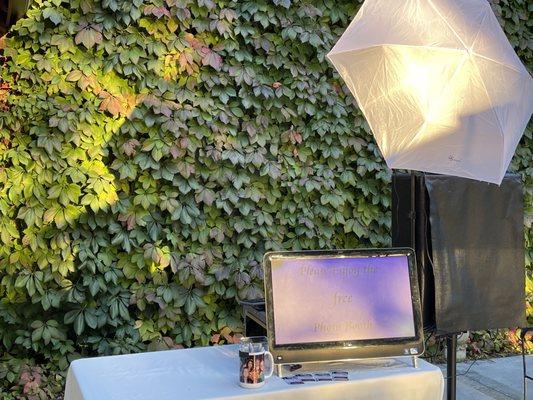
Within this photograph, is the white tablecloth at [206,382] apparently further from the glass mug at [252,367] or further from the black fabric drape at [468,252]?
the black fabric drape at [468,252]

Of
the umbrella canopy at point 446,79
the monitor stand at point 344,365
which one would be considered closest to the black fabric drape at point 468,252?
the umbrella canopy at point 446,79

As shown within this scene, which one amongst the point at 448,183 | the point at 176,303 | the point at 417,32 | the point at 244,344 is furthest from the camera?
the point at 176,303

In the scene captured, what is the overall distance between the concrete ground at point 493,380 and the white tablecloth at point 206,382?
201 centimetres

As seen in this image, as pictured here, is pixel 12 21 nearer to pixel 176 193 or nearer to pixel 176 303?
pixel 176 193

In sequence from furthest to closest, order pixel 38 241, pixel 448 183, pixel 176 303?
pixel 176 303 → pixel 38 241 → pixel 448 183

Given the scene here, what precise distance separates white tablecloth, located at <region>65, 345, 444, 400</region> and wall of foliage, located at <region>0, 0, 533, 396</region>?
1.72m

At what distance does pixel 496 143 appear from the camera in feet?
8.09

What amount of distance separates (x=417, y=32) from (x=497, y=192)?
90 cm

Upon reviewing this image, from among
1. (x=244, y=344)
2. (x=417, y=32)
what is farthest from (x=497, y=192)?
(x=244, y=344)

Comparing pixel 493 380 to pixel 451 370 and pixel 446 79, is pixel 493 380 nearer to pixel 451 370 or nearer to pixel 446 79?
pixel 451 370

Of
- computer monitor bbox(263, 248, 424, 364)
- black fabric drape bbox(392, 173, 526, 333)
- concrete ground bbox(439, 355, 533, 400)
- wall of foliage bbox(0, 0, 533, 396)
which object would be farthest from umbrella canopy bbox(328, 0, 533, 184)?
concrete ground bbox(439, 355, 533, 400)

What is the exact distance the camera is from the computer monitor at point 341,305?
1984 millimetres

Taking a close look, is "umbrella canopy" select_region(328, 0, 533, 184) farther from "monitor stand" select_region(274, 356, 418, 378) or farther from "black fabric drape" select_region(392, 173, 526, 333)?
"monitor stand" select_region(274, 356, 418, 378)

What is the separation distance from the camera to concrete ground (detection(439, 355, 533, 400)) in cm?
384
